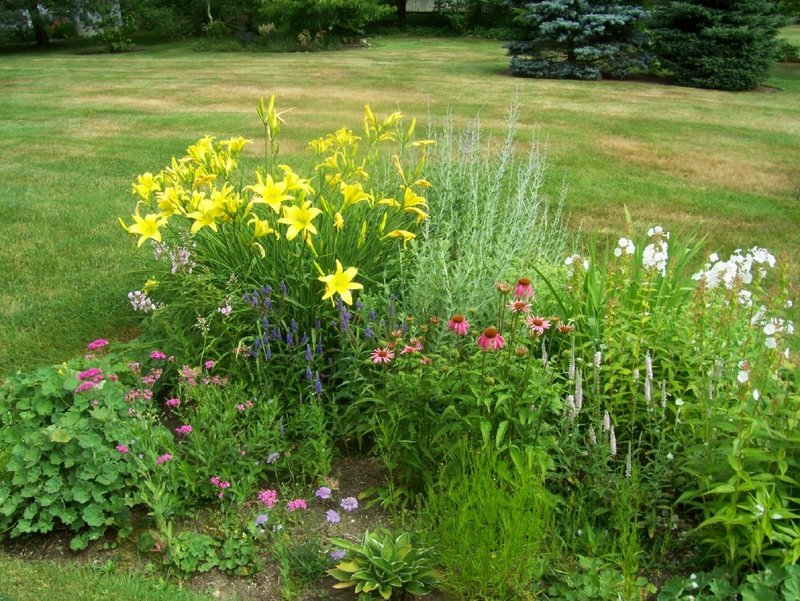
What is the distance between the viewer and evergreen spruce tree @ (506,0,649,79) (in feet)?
51.0

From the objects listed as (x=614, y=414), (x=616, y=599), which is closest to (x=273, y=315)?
(x=614, y=414)

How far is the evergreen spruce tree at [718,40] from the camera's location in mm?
14750

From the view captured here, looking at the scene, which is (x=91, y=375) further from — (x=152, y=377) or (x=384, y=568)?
(x=384, y=568)

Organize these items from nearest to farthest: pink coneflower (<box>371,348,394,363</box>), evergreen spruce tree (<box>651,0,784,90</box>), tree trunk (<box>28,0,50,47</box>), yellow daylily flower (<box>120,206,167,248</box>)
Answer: pink coneflower (<box>371,348,394,363</box>)
yellow daylily flower (<box>120,206,167,248</box>)
evergreen spruce tree (<box>651,0,784,90</box>)
tree trunk (<box>28,0,50,47</box>)

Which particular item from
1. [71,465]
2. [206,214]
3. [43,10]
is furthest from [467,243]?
[43,10]

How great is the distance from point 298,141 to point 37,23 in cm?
1851

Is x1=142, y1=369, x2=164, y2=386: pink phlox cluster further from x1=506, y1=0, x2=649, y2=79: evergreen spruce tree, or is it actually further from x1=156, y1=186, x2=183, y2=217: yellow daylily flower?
x1=506, y1=0, x2=649, y2=79: evergreen spruce tree

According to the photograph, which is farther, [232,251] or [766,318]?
[232,251]

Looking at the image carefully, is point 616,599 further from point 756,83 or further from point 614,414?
point 756,83

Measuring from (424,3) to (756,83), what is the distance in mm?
22659

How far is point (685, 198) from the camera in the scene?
299 inches

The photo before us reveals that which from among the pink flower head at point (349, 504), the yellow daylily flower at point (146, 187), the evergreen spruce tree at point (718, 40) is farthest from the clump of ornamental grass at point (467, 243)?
the evergreen spruce tree at point (718, 40)

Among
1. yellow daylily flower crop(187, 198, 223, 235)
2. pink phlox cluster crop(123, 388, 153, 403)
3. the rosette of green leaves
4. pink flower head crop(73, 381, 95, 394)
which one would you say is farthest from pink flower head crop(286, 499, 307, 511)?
yellow daylily flower crop(187, 198, 223, 235)

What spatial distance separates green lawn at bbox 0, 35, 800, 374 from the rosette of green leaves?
2.42m
